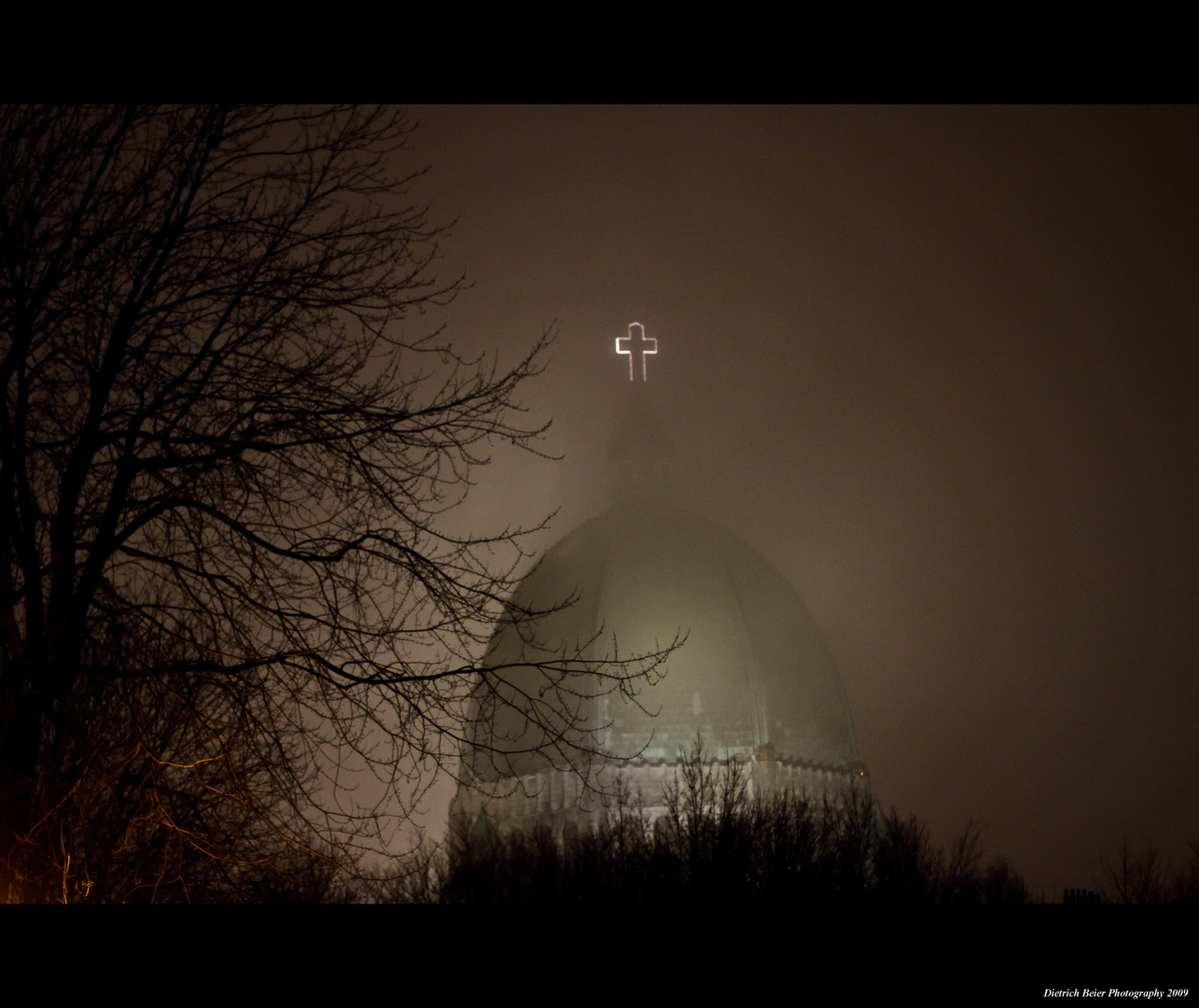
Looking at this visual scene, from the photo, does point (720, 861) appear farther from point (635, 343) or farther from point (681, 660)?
point (635, 343)

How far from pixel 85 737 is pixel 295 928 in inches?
173

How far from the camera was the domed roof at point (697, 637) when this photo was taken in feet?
184

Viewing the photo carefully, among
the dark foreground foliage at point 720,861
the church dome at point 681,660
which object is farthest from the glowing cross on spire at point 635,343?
the dark foreground foliage at point 720,861

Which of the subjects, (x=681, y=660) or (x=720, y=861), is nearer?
(x=720, y=861)

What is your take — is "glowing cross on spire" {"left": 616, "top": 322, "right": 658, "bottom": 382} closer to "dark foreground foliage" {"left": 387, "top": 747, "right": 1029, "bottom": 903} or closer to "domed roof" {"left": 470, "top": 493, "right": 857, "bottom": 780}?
"domed roof" {"left": 470, "top": 493, "right": 857, "bottom": 780}

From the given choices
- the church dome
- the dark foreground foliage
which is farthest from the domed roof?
the dark foreground foliage

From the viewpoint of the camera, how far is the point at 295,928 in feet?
10.3

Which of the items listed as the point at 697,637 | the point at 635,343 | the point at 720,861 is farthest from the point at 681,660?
the point at 720,861

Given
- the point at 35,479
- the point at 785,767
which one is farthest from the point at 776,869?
the point at 35,479

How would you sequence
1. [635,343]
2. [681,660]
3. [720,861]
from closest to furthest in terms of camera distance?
1. [720,861]
2. [681,660]
3. [635,343]

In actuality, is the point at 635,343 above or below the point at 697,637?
above

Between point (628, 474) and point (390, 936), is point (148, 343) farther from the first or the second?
point (628, 474)

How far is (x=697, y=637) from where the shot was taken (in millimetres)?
59375

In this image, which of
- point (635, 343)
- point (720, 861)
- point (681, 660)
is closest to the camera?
point (720, 861)
